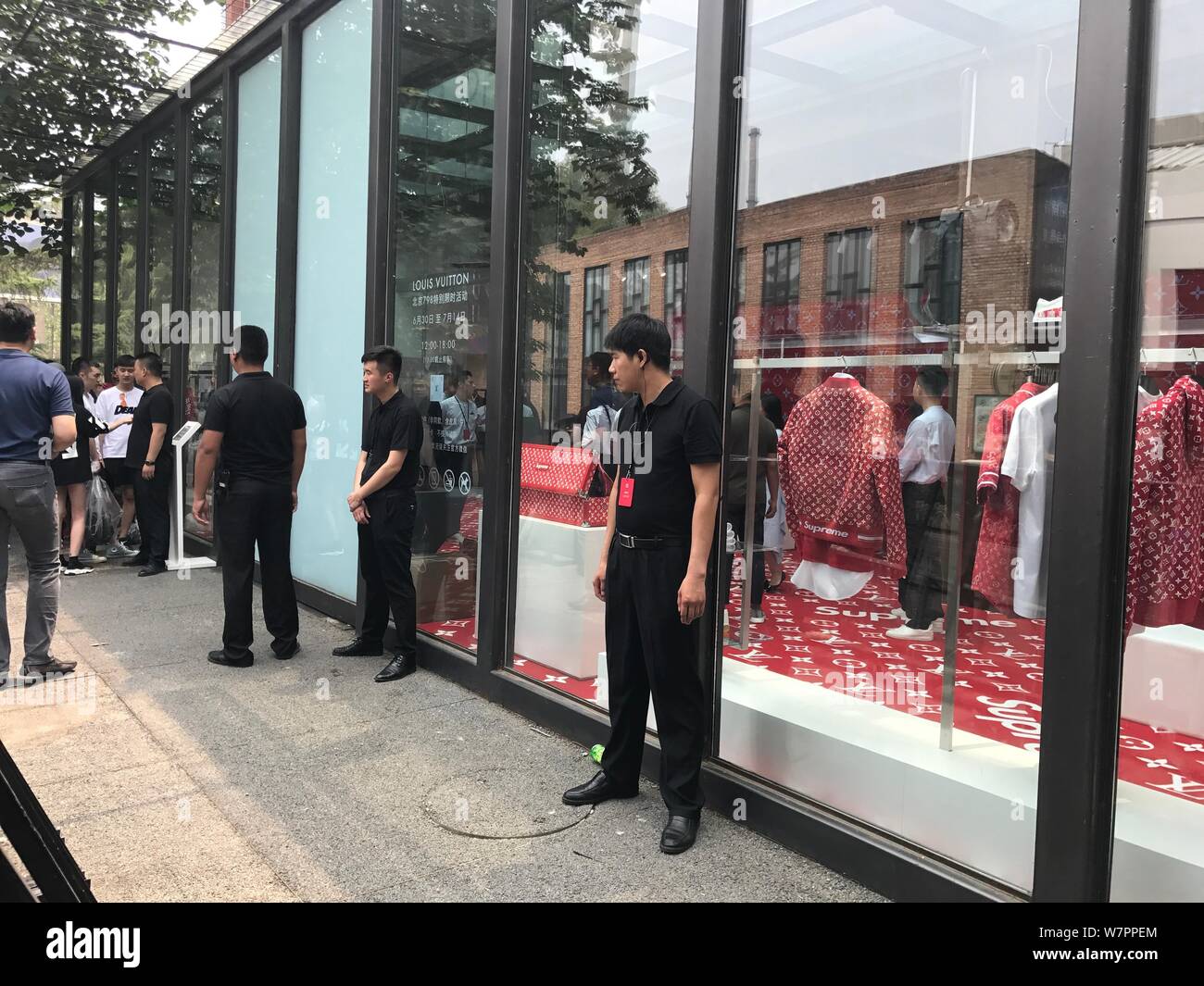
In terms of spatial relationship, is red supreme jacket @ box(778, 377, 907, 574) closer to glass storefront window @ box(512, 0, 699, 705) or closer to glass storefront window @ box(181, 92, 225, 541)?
glass storefront window @ box(512, 0, 699, 705)

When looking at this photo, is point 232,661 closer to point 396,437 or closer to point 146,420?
point 396,437

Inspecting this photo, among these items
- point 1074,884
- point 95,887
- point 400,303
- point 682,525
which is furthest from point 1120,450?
point 400,303

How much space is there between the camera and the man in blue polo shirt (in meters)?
4.89

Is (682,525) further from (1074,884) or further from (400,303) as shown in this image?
(400,303)

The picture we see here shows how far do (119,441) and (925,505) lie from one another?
803 centimetres

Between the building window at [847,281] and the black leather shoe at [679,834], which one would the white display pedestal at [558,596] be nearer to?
the black leather shoe at [679,834]

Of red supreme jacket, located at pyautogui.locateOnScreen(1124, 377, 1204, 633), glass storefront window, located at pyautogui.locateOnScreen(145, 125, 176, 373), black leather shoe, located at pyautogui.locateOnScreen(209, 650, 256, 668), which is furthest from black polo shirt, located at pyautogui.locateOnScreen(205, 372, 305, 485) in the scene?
glass storefront window, located at pyautogui.locateOnScreen(145, 125, 176, 373)

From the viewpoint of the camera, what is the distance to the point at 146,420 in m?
8.32

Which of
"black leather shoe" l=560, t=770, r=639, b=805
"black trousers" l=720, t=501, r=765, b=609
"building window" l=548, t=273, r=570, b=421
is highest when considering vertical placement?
"building window" l=548, t=273, r=570, b=421

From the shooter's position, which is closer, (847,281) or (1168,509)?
(1168,509)

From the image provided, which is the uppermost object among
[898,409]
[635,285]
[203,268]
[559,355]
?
[203,268]

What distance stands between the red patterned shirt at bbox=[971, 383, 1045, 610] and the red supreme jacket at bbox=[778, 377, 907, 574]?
455 mm

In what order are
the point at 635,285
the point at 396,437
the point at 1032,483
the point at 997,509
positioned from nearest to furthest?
1. the point at 1032,483
2. the point at 997,509
3. the point at 635,285
4. the point at 396,437

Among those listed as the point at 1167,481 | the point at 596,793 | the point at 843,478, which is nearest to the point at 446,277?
the point at 843,478
